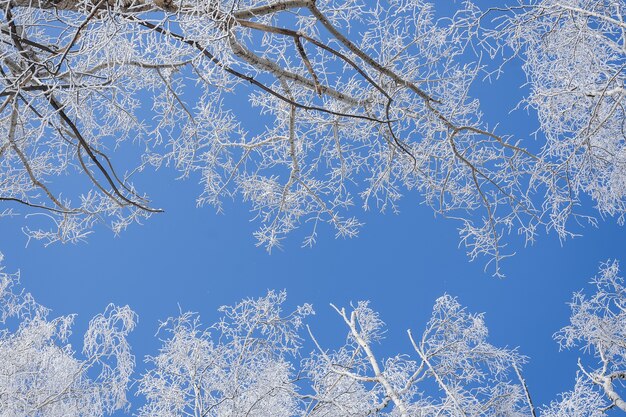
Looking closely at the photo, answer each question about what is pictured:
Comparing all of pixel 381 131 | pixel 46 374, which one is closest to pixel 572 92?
pixel 381 131

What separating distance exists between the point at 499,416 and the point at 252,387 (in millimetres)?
1609

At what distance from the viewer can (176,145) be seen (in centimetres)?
354

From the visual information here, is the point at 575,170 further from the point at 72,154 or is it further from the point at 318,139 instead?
the point at 72,154

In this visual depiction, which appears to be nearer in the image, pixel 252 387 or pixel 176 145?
pixel 176 145

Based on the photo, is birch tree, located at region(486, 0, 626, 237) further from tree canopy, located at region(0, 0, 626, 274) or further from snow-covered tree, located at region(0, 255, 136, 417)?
snow-covered tree, located at region(0, 255, 136, 417)

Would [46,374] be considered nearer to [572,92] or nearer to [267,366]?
[267,366]

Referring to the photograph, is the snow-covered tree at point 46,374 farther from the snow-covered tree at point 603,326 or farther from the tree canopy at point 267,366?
the snow-covered tree at point 603,326

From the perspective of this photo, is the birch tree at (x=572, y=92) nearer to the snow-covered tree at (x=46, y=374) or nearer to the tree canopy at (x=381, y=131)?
the tree canopy at (x=381, y=131)

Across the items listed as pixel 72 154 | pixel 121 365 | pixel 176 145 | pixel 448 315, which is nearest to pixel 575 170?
pixel 448 315

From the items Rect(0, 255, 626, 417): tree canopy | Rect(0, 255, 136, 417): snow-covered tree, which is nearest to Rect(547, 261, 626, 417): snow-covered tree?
Rect(0, 255, 626, 417): tree canopy

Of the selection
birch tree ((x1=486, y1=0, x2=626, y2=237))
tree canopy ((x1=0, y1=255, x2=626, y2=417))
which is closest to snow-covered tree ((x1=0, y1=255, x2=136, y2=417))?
tree canopy ((x1=0, y1=255, x2=626, y2=417))

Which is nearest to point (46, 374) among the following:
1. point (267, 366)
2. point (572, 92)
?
point (267, 366)

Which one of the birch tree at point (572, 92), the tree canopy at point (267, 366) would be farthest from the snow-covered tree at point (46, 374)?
the birch tree at point (572, 92)

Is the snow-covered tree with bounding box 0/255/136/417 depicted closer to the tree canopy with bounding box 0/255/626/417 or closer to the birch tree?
the tree canopy with bounding box 0/255/626/417
